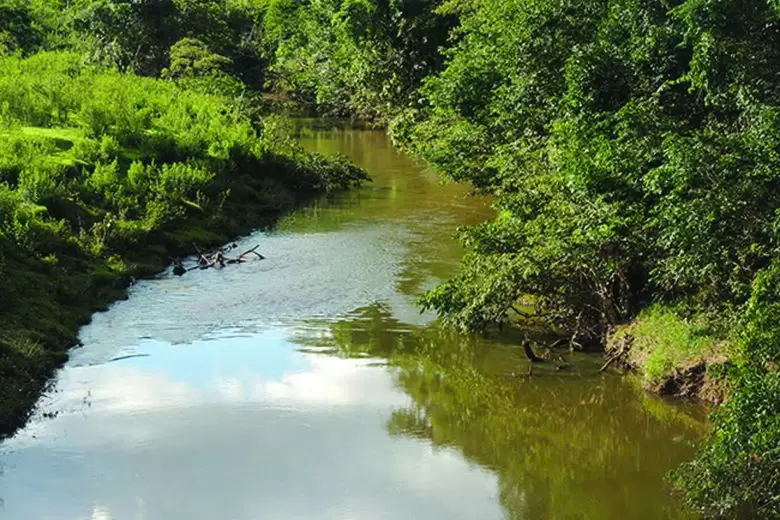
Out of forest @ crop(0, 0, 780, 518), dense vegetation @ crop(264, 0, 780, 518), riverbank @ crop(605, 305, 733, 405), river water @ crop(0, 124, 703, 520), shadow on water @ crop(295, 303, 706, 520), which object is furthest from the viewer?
riverbank @ crop(605, 305, 733, 405)

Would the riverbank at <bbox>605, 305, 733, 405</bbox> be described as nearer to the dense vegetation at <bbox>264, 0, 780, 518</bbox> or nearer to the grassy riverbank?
the dense vegetation at <bbox>264, 0, 780, 518</bbox>

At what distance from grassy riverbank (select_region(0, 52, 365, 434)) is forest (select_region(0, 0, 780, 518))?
8 cm

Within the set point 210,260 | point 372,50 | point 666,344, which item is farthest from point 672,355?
point 372,50

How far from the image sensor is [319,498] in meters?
13.3

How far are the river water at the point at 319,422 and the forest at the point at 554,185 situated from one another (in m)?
1.06

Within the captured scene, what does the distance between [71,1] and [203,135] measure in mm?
37824

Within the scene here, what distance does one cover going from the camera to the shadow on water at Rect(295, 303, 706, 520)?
13727 millimetres

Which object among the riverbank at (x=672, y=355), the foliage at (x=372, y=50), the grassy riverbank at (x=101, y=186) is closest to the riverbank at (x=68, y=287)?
the grassy riverbank at (x=101, y=186)

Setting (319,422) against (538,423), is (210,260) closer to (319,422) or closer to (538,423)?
(319,422)

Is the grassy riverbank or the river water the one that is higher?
the grassy riverbank

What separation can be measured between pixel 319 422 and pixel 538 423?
3.94 m

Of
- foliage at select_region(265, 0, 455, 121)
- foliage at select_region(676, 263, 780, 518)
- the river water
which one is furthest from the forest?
foliage at select_region(265, 0, 455, 121)

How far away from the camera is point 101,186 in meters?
26.8

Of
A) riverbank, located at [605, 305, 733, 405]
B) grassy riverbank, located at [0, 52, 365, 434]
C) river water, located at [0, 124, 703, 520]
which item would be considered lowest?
river water, located at [0, 124, 703, 520]
